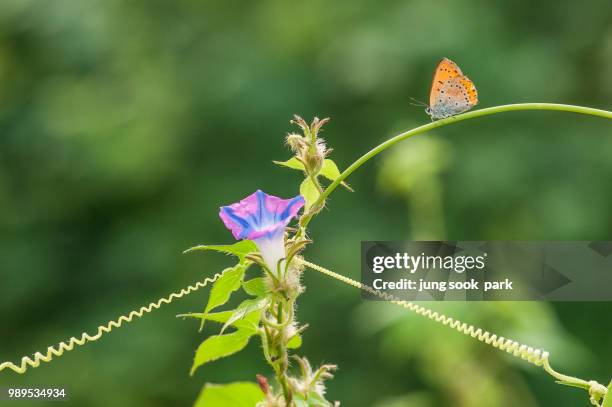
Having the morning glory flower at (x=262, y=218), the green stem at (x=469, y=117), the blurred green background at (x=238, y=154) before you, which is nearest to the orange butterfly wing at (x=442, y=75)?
the green stem at (x=469, y=117)

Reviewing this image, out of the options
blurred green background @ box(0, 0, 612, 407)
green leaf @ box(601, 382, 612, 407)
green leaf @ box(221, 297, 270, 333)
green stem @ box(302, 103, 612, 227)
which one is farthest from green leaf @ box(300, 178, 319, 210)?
blurred green background @ box(0, 0, 612, 407)

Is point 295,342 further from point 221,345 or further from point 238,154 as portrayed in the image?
point 238,154

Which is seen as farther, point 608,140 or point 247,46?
point 247,46

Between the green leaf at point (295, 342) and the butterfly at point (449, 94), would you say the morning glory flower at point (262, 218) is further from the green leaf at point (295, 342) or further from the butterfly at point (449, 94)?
the butterfly at point (449, 94)

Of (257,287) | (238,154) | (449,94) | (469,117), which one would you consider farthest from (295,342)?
(238,154)

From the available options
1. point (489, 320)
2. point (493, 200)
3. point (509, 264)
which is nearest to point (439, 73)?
point (509, 264)

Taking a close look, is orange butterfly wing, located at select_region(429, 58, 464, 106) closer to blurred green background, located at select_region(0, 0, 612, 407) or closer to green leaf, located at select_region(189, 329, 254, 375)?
green leaf, located at select_region(189, 329, 254, 375)

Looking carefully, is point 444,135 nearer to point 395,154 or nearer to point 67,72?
point 395,154
